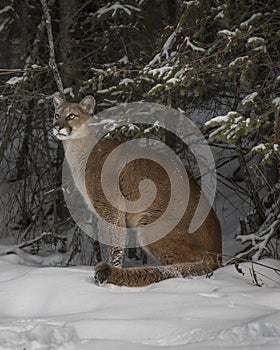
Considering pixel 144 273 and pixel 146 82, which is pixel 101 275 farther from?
pixel 146 82

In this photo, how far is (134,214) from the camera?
21.7 feet

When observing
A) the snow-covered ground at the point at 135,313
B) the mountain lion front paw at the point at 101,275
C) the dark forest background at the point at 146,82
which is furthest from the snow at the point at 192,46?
the mountain lion front paw at the point at 101,275

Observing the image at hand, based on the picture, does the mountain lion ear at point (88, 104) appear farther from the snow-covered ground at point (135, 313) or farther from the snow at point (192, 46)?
the snow-covered ground at point (135, 313)

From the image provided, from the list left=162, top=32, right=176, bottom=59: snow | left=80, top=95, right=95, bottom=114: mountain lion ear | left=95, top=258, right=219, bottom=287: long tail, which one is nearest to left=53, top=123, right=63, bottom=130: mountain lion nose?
left=80, top=95, right=95, bottom=114: mountain lion ear

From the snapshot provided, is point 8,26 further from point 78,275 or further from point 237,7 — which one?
point 78,275

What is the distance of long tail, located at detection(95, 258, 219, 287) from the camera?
514 centimetres

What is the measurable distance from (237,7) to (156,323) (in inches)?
158

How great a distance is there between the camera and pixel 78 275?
5469 mm

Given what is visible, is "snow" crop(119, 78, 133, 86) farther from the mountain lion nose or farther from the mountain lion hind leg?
the mountain lion hind leg

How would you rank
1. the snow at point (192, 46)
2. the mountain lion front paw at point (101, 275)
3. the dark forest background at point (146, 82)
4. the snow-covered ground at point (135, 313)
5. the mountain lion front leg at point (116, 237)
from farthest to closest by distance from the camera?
the mountain lion front leg at point (116, 237) < the snow at point (192, 46) < the dark forest background at point (146, 82) < the mountain lion front paw at point (101, 275) < the snow-covered ground at point (135, 313)

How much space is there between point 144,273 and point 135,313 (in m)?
0.95

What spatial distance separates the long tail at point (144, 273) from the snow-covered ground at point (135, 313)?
7 cm

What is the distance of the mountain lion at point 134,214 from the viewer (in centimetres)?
553

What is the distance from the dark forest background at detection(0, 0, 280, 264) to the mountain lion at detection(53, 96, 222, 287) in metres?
0.34
